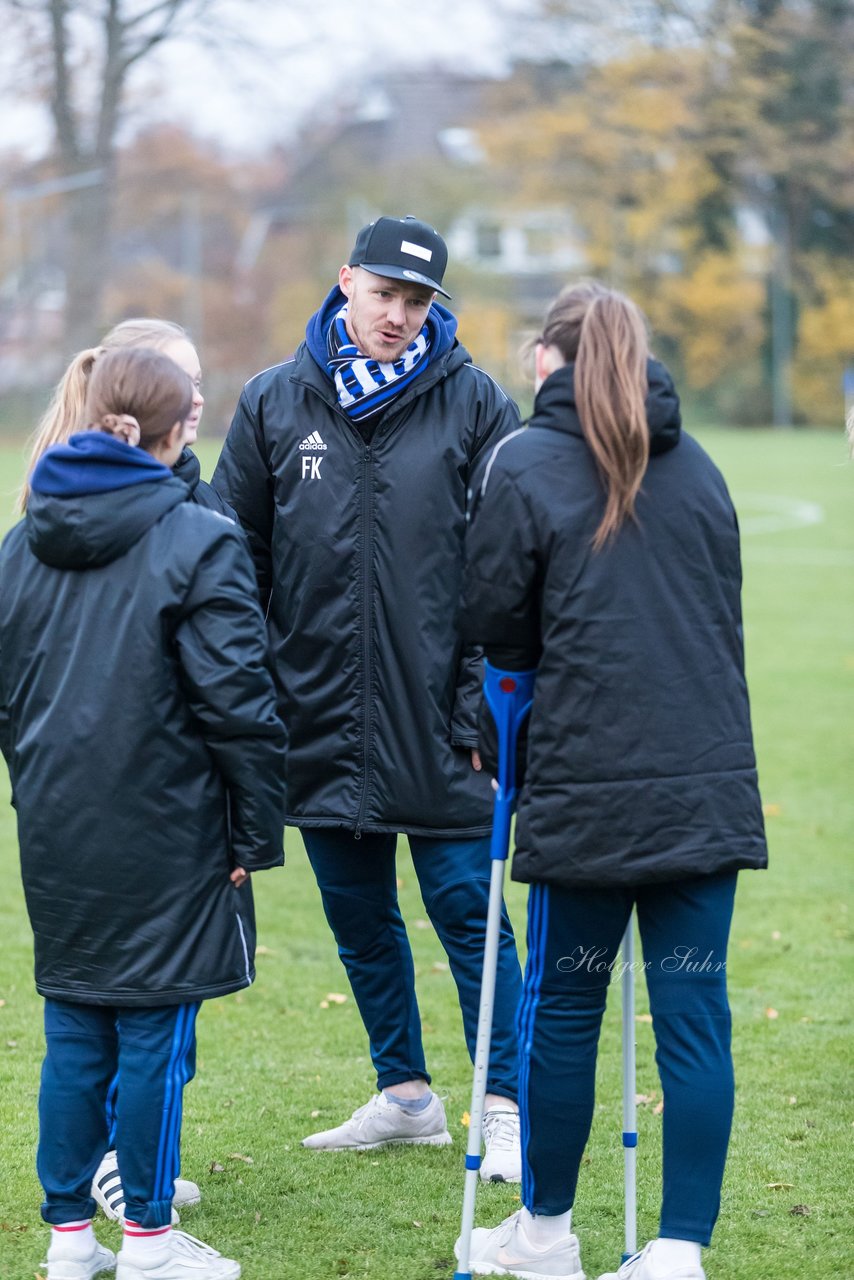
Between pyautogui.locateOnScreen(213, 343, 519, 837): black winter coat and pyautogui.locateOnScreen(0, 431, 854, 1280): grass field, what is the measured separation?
0.95 meters

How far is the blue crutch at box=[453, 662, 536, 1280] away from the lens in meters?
3.42

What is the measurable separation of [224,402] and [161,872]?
3246 cm

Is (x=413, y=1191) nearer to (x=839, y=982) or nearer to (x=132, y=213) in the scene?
(x=839, y=982)

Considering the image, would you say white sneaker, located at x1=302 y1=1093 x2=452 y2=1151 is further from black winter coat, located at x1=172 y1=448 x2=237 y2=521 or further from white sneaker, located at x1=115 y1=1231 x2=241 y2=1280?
black winter coat, located at x1=172 y1=448 x2=237 y2=521

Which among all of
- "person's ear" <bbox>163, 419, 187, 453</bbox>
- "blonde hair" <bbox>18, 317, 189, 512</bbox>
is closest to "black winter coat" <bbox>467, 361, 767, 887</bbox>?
"person's ear" <bbox>163, 419, 187, 453</bbox>

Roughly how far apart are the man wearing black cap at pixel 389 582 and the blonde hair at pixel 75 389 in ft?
2.06

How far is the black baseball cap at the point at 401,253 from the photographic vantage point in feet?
13.7

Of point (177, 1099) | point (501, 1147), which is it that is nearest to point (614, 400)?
point (177, 1099)

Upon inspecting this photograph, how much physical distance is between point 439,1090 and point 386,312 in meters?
2.35

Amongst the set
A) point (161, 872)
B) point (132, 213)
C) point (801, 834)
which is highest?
point (132, 213)

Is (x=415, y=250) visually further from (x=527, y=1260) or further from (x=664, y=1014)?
(x=527, y=1260)

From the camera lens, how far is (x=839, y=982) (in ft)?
20.4

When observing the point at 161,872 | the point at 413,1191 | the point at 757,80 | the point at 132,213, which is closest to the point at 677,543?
the point at 161,872

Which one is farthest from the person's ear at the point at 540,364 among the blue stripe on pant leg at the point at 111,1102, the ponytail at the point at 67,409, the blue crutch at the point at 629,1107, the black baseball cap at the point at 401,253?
the blue stripe on pant leg at the point at 111,1102
